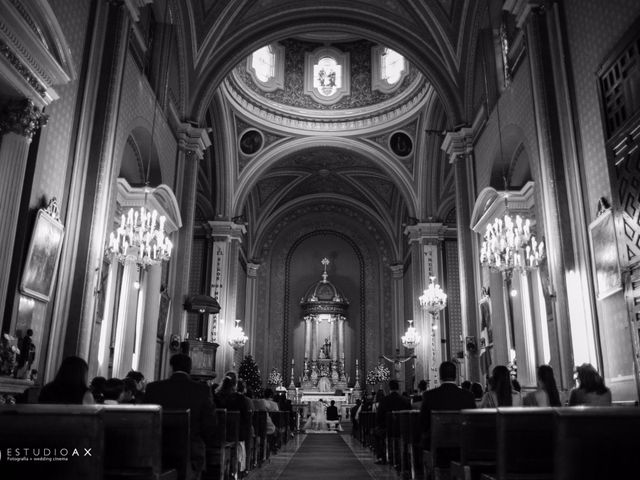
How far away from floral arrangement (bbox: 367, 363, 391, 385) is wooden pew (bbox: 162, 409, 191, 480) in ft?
58.0

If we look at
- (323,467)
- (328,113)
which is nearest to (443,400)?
(323,467)

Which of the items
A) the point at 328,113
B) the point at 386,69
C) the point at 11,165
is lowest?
the point at 11,165

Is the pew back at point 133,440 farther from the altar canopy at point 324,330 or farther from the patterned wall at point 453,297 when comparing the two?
the altar canopy at point 324,330

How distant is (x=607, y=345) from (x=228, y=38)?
9.95 meters

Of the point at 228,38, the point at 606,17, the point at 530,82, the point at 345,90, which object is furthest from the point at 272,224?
the point at 606,17

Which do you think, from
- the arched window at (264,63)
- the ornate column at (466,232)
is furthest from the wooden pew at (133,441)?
the arched window at (264,63)

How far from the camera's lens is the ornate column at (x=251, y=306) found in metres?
20.9

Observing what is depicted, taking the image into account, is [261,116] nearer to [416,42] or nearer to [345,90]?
[345,90]

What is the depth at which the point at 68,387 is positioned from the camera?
3.48 metres

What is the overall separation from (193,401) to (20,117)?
10.7 ft

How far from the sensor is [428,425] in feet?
16.2

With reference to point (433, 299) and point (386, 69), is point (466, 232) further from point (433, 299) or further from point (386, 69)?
point (386, 69)

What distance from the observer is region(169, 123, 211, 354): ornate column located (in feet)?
36.3

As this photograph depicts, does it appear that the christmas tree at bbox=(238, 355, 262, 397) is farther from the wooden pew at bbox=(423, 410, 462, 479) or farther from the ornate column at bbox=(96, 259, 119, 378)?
the wooden pew at bbox=(423, 410, 462, 479)
